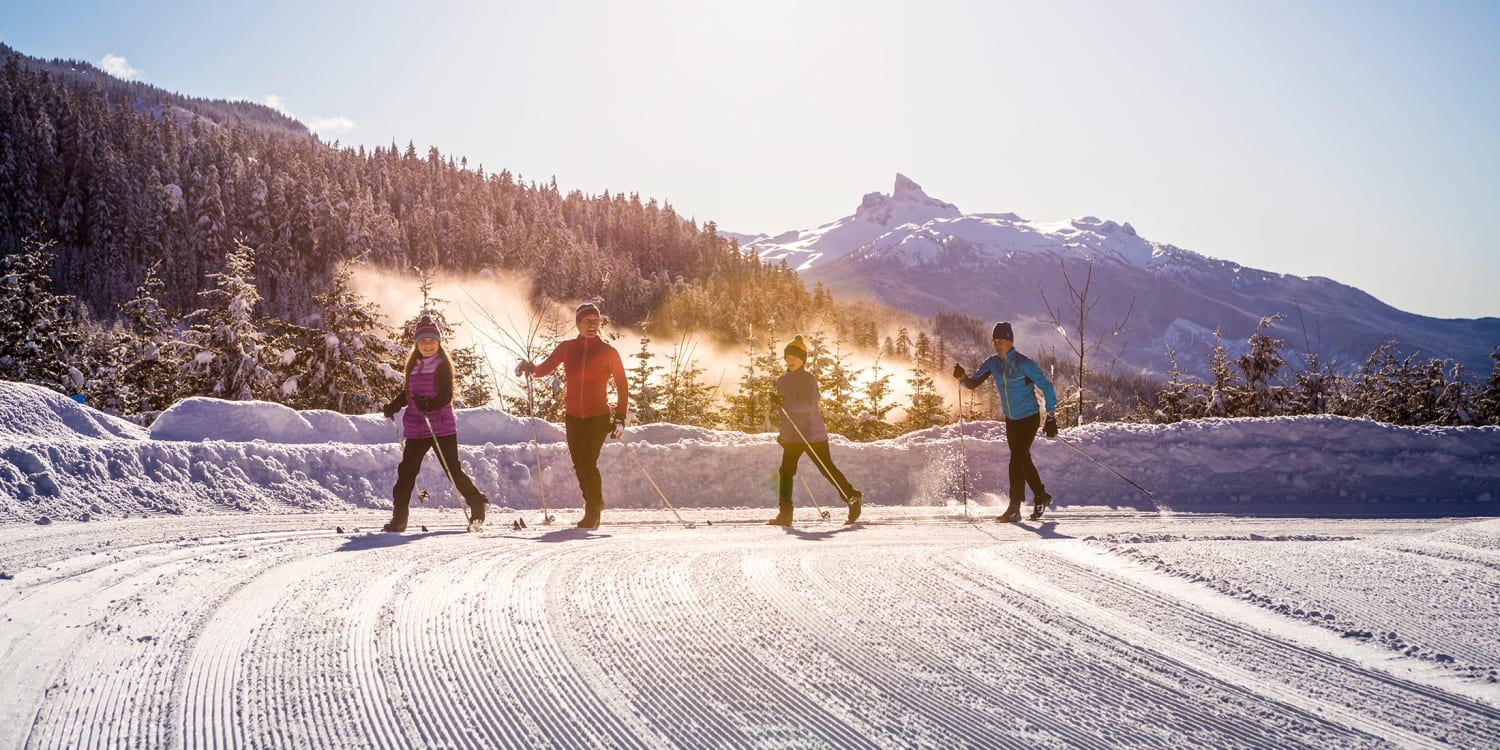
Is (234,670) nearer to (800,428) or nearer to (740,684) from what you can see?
(740,684)

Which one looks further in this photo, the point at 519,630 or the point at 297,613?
the point at 297,613

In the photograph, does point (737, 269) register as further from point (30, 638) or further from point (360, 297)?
point (30, 638)

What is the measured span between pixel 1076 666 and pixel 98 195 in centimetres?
12197

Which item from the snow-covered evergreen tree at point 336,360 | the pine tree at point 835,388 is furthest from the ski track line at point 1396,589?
the snow-covered evergreen tree at point 336,360

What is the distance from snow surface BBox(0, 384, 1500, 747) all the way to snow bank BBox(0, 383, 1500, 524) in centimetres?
303

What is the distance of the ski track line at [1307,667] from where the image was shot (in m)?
2.54

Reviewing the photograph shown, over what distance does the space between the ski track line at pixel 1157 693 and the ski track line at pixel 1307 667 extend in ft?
0.85

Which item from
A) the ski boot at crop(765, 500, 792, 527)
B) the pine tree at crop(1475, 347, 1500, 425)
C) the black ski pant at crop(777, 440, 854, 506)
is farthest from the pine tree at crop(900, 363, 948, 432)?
the ski boot at crop(765, 500, 792, 527)

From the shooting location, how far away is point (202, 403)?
12.2m

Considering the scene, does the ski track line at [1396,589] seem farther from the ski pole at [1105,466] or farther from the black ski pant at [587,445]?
the ski pole at [1105,466]

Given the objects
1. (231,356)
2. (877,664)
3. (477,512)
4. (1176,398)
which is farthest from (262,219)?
(877,664)

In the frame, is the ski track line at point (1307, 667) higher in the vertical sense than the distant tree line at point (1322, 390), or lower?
lower

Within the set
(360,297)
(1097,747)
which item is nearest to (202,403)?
(1097,747)

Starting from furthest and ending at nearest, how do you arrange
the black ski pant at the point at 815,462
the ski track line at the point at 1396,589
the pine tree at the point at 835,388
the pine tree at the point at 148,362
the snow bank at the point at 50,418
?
1. the pine tree at the point at 835,388
2. the pine tree at the point at 148,362
3. the snow bank at the point at 50,418
4. the black ski pant at the point at 815,462
5. the ski track line at the point at 1396,589
